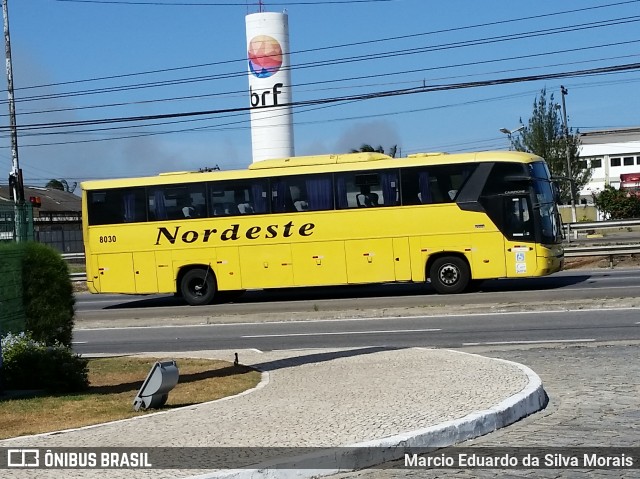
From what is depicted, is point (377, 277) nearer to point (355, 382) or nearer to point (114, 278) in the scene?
point (114, 278)

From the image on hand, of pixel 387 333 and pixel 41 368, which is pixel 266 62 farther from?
pixel 41 368

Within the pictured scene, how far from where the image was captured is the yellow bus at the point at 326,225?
84.5ft

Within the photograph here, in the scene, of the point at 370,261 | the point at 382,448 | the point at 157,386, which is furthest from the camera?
the point at 370,261

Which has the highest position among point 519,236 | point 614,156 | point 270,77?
point 270,77

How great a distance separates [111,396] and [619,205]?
65.3 meters

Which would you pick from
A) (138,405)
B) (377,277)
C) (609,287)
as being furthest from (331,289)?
(138,405)

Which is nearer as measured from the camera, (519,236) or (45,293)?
(45,293)

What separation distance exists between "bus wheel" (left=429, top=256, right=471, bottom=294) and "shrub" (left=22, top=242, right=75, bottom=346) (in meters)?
14.2

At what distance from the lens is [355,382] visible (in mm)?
11547

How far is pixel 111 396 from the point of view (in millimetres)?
11336

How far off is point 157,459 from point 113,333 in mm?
15035

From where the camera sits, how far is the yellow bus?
84.5 feet

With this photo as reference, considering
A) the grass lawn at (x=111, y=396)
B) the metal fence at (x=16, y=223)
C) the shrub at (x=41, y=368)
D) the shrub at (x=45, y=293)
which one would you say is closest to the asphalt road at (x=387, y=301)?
the grass lawn at (x=111, y=396)

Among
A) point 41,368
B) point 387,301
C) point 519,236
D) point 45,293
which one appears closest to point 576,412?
point 41,368
